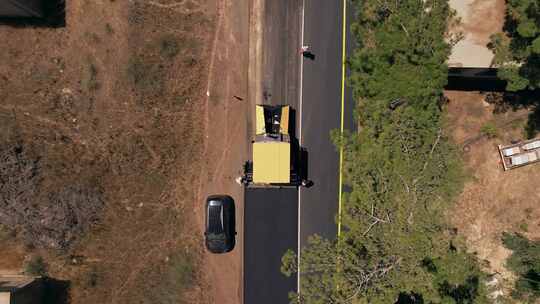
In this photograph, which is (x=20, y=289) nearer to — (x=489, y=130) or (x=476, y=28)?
(x=489, y=130)

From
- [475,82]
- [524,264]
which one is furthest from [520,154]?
[524,264]

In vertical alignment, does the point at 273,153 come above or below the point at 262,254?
above

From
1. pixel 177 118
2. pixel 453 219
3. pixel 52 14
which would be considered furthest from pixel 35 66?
pixel 453 219

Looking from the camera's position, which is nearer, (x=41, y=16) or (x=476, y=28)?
(x=476, y=28)

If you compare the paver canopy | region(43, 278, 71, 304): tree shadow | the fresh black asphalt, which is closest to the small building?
region(43, 278, 71, 304): tree shadow

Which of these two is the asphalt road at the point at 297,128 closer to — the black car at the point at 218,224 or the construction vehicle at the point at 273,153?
the construction vehicle at the point at 273,153

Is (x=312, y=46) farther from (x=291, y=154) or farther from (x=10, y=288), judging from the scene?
(x=10, y=288)

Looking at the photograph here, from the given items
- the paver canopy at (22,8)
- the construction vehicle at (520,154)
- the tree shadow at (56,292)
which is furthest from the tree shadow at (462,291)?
the paver canopy at (22,8)
